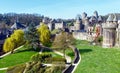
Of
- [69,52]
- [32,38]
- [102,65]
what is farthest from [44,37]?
[102,65]

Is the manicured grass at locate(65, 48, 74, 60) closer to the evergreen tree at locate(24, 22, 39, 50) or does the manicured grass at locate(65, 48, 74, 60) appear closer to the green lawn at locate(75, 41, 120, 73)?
the green lawn at locate(75, 41, 120, 73)

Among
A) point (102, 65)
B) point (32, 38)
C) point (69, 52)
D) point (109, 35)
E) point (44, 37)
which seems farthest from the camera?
point (44, 37)

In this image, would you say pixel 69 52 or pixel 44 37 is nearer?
pixel 69 52

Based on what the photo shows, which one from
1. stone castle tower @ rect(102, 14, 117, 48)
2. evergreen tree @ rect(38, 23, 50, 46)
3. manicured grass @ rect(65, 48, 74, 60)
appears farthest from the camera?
evergreen tree @ rect(38, 23, 50, 46)

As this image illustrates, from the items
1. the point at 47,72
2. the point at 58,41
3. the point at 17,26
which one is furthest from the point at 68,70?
the point at 17,26

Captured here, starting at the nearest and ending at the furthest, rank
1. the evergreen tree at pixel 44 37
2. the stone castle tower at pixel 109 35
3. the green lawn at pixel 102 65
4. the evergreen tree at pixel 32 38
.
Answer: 1. the green lawn at pixel 102 65
2. the stone castle tower at pixel 109 35
3. the evergreen tree at pixel 32 38
4. the evergreen tree at pixel 44 37

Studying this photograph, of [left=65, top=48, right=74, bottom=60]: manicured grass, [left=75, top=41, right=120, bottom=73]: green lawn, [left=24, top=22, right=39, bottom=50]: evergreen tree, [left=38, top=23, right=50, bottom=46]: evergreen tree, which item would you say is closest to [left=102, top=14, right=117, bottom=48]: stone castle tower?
[left=65, top=48, right=74, bottom=60]: manicured grass

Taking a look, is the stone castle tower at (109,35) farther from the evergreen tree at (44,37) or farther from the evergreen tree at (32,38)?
the evergreen tree at (32,38)

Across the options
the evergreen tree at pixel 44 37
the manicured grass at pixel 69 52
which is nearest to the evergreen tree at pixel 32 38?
the evergreen tree at pixel 44 37

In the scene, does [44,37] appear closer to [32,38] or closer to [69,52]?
[32,38]

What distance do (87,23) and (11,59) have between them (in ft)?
205

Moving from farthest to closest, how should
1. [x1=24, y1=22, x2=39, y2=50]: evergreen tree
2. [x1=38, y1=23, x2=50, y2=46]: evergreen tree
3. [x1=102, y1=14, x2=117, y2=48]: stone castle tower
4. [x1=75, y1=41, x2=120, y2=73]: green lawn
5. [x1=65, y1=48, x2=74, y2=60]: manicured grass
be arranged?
[x1=38, y1=23, x2=50, y2=46]: evergreen tree
[x1=24, y1=22, x2=39, y2=50]: evergreen tree
[x1=102, y1=14, x2=117, y2=48]: stone castle tower
[x1=65, y1=48, x2=74, y2=60]: manicured grass
[x1=75, y1=41, x2=120, y2=73]: green lawn

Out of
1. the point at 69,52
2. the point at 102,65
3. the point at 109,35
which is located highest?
the point at 109,35

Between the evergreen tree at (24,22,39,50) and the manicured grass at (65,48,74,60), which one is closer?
the manicured grass at (65,48,74,60)
